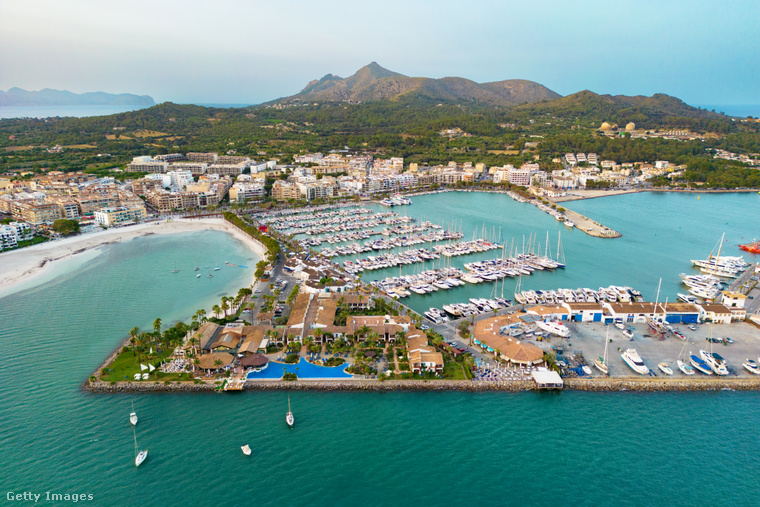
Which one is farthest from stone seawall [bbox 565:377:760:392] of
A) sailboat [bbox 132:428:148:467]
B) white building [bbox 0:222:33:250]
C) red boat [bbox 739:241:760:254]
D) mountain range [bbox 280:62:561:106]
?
mountain range [bbox 280:62:561:106]

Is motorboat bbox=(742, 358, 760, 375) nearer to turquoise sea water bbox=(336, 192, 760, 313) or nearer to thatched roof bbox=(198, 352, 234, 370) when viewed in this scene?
turquoise sea water bbox=(336, 192, 760, 313)

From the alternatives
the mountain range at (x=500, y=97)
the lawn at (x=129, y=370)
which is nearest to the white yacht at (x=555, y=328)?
the lawn at (x=129, y=370)

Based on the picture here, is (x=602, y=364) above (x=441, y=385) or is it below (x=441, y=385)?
above

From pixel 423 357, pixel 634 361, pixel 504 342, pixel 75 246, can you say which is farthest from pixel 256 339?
pixel 75 246

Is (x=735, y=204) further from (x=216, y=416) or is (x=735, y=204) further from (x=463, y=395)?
(x=216, y=416)

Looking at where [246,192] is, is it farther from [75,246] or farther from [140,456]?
[140,456]

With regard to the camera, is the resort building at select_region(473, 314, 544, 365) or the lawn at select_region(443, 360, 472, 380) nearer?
the lawn at select_region(443, 360, 472, 380)
